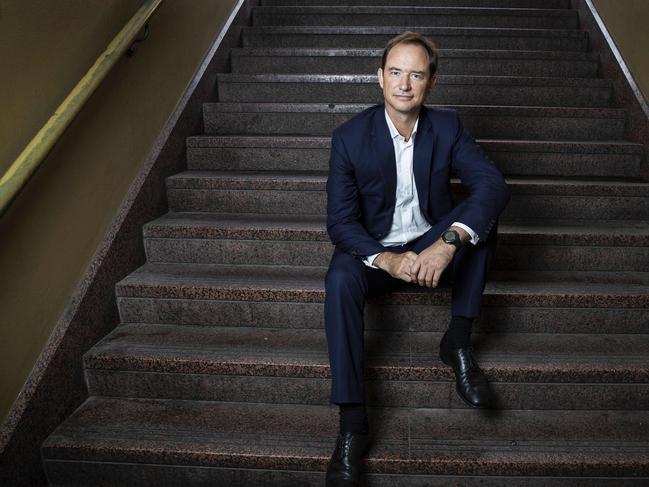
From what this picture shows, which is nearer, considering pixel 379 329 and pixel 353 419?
pixel 353 419

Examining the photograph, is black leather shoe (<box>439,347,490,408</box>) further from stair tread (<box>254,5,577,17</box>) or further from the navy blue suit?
stair tread (<box>254,5,577,17</box>)

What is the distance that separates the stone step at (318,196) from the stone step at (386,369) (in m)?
0.69

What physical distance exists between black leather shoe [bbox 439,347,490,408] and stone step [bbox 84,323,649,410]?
0.08m

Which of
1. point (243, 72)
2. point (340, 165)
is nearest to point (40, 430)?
point (340, 165)

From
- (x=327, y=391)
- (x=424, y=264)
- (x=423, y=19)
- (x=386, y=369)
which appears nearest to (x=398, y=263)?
(x=424, y=264)

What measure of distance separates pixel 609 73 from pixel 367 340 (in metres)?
2.39

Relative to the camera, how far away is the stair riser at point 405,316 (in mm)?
2152

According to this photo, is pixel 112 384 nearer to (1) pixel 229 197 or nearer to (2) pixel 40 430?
(2) pixel 40 430

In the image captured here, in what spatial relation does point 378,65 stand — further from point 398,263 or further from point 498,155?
point 398,263

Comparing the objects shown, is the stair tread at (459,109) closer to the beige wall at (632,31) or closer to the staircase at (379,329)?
the staircase at (379,329)

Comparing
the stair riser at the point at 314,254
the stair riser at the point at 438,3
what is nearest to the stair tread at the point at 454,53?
the stair riser at the point at 438,3

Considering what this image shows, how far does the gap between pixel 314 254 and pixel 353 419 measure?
0.92 metres

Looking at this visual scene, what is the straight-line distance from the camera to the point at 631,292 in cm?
215

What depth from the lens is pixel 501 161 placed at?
2840 mm
